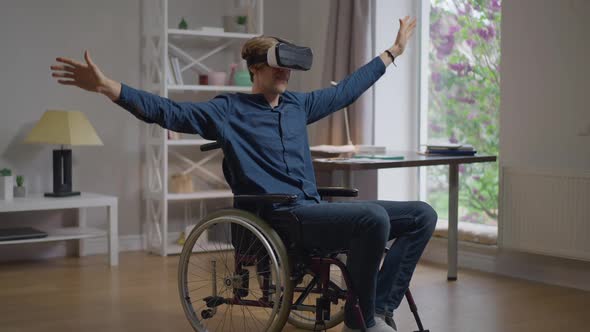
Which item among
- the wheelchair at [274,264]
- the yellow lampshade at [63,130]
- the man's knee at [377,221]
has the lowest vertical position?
the wheelchair at [274,264]

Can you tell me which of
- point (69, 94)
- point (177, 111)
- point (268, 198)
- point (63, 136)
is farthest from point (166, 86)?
point (268, 198)

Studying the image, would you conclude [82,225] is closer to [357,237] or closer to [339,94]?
[339,94]

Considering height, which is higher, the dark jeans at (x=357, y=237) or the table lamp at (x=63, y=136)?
the table lamp at (x=63, y=136)

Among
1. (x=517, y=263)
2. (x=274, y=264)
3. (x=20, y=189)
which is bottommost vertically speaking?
(x=517, y=263)

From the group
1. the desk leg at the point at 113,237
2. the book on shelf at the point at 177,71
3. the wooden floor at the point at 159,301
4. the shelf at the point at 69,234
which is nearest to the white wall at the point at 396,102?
the wooden floor at the point at 159,301

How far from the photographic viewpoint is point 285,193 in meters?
2.78

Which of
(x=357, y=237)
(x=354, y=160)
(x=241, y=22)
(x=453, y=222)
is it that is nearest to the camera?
(x=357, y=237)

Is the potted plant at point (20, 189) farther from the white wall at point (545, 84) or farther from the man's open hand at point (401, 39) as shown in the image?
the white wall at point (545, 84)

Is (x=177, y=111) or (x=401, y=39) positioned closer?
(x=177, y=111)

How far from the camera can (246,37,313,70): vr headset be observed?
2.81 metres

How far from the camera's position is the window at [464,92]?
4719 millimetres

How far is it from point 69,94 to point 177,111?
242 cm

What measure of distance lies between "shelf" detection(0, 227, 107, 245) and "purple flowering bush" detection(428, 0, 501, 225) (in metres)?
2.03

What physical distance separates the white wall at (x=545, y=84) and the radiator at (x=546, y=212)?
0.28ft
